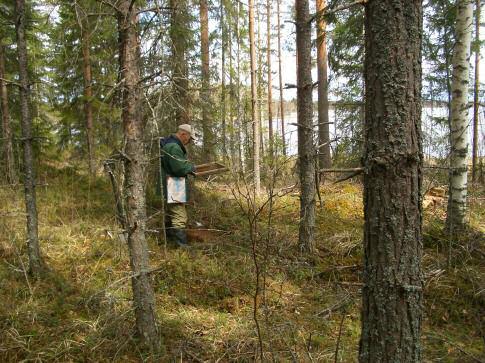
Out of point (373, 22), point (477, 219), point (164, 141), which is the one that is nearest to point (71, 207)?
point (164, 141)

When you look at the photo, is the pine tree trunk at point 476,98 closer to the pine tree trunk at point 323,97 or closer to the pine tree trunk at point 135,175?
the pine tree trunk at point 323,97

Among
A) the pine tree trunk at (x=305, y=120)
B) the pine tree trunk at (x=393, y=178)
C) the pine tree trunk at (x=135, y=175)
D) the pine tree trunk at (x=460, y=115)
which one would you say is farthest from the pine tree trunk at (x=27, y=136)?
the pine tree trunk at (x=460, y=115)

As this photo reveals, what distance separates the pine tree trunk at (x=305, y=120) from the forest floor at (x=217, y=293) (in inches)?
18.6

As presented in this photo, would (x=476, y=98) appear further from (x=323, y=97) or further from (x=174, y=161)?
(x=174, y=161)

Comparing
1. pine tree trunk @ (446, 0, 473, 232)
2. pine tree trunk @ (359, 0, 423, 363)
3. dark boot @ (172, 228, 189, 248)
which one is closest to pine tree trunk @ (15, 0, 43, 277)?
dark boot @ (172, 228, 189, 248)

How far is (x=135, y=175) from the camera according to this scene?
372 cm

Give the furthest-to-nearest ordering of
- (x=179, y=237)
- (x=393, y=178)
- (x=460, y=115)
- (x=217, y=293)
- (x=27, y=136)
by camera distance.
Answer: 1. (x=179, y=237)
2. (x=460, y=115)
3. (x=217, y=293)
4. (x=27, y=136)
5. (x=393, y=178)

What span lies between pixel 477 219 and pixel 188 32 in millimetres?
7334

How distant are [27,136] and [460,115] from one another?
662cm

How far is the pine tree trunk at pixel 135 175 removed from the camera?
11.9 feet

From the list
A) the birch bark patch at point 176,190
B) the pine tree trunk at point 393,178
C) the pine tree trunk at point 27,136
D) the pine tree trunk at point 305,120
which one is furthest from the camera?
the birch bark patch at point 176,190

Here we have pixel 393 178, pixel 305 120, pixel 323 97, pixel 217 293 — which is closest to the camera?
pixel 393 178

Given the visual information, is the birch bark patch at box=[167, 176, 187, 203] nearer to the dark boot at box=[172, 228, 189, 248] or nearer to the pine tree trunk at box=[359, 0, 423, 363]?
the dark boot at box=[172, 228, 189, 248]

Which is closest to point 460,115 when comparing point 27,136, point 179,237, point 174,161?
point 174,161
